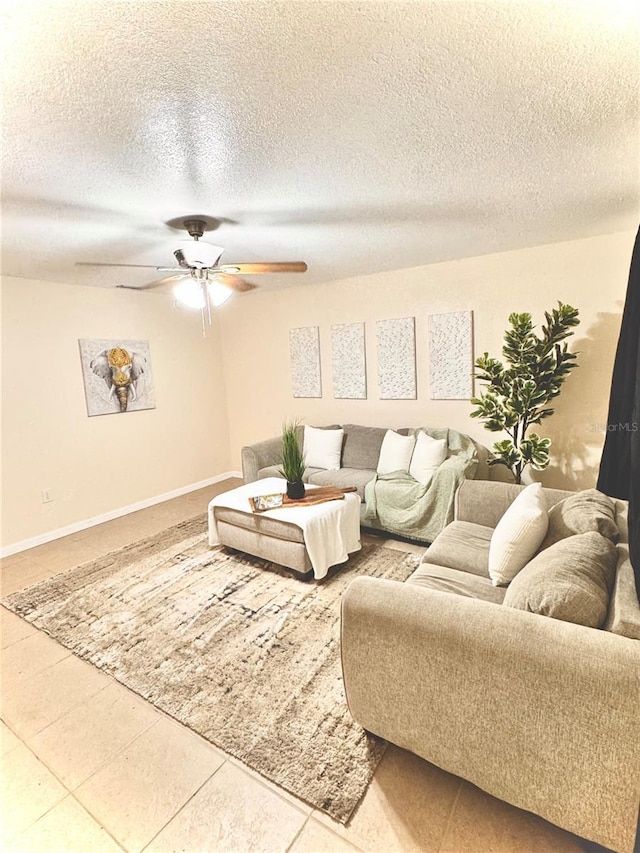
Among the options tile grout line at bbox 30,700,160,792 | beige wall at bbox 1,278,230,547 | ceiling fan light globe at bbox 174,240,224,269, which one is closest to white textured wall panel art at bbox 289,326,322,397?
beige wall at bbox 1,278,230,547

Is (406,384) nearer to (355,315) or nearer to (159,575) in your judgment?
(355,315)

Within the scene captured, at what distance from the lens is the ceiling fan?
234cm

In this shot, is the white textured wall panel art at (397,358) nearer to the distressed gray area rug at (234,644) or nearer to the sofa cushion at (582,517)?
the distressed gray area rug at (234,644)

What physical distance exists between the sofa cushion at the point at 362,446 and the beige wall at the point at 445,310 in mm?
287

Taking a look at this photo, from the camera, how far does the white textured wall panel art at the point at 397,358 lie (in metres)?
4.12

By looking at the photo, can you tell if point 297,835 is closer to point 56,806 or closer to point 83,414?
point 56,806

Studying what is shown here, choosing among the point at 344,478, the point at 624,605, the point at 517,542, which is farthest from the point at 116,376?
the point at 624,605

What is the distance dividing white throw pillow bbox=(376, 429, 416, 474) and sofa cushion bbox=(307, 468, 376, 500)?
0.51ft

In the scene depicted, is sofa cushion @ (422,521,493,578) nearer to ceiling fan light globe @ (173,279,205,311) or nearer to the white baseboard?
ceiling fan light globe @ (173,279,205,311)

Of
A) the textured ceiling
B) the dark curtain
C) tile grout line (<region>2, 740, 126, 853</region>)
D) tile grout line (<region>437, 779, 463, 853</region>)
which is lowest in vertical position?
tile grout line (<region>2, 740, 126, 853</region>)

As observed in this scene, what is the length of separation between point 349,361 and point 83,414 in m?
2.84

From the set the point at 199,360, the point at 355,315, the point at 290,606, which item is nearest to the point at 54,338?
the point at 199,360

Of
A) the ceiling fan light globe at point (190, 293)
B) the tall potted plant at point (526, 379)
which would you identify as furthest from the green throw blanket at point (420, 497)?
the ceiling fan light globe at point (190, 293)

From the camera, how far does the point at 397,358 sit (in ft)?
13.8
